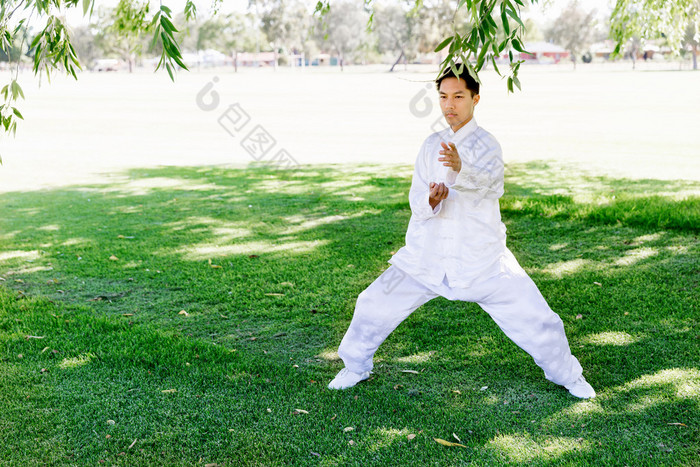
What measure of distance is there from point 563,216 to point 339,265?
337 centimetres

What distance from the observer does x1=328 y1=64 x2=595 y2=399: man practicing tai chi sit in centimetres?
351

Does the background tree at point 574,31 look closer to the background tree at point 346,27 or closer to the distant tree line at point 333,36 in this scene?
the distant tree line at point 333,36

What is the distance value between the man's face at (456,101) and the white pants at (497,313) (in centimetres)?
83

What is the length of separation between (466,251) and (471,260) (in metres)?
0.06

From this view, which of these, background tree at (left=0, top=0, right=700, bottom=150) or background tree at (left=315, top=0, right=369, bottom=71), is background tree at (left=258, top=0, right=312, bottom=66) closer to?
background tree at (left=315, top=0, right=369, bottom=71)

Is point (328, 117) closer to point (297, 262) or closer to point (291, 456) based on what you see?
point (297, 262)

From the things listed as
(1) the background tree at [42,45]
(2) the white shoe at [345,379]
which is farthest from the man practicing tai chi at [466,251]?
(1) the background tree at [42,45]

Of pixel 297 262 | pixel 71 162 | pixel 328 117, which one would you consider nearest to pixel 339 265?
pixel 297 262

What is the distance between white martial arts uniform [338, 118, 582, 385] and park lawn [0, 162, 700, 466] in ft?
1.63

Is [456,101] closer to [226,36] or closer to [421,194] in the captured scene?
[421,194]

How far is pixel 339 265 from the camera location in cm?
654

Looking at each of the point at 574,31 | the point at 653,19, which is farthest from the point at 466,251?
the point at 574,31

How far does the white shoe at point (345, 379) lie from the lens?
395cm

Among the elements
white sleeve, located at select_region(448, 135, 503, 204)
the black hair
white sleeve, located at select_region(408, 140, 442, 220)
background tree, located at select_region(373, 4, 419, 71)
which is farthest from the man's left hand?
background tree, located at select_region(373, 4, 419, 71)
